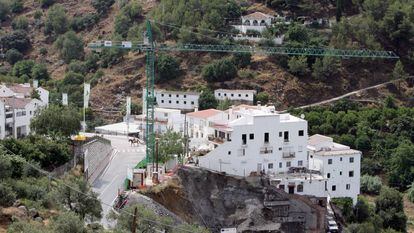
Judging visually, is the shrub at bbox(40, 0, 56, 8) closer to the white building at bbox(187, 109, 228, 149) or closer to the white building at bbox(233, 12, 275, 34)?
the white building at bbox(233, 12, 275, 34)

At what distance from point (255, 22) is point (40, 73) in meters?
21.1

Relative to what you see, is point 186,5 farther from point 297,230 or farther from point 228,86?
point 297,230

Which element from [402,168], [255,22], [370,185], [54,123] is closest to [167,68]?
[255,22]

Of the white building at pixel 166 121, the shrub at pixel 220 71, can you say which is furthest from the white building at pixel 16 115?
the shrub at pixel 220 71

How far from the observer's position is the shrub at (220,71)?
6819 centimetres

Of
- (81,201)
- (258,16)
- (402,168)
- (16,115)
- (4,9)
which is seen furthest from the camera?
(4,9)

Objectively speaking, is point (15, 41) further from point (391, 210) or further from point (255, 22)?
point (391, 210)

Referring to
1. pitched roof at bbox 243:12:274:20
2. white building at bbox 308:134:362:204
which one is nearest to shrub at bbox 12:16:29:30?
pitched roof at bbox 243:12:274:20

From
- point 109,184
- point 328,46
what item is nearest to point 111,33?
point 328,46

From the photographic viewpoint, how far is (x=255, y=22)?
74562 millimetres

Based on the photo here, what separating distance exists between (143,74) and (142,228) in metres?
38.7

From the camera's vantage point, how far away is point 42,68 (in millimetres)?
72812

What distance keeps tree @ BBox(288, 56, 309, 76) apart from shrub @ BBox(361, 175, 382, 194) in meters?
17.3

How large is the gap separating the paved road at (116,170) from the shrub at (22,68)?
67.8ft
